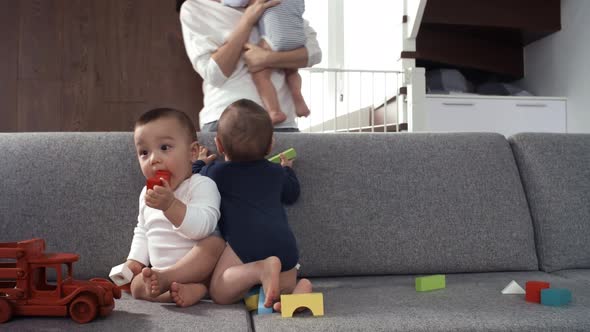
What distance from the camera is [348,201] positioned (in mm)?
1667

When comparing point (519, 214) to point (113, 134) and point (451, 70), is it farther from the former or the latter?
point (451, 70)

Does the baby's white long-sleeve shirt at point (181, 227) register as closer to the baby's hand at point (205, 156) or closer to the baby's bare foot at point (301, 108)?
the baby's hand at point (205, 156)

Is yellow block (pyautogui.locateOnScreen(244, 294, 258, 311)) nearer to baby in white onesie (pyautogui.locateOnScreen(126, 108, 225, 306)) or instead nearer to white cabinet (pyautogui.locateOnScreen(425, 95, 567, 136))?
baby in white onesie (pyautogui.locateOnScreen(126, 108, 225, 306))

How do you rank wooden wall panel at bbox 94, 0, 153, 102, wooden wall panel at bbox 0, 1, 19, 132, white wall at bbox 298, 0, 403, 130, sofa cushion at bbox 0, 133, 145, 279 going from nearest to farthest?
sofa cushion at bbox 0, 133, 145, 279, wooden wall panel at bbox 0, 1, 19, 132, wooden wall panel at bbox 94, 0, 153, 102, white wall at bbox 298, 0, 403, 130

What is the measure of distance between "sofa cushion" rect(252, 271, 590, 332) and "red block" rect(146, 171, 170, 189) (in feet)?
1.14

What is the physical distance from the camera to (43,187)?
158 cm

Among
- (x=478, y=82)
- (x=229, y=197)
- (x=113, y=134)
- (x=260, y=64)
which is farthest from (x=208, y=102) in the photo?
(x=478, y=82)

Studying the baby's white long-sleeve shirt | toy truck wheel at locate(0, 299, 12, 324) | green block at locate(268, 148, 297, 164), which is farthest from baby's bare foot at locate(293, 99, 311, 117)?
toy truck wheel at locate(0, 299, 12, 324)

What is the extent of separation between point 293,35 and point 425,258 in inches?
32.6

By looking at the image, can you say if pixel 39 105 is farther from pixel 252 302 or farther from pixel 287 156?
pixel 252 302

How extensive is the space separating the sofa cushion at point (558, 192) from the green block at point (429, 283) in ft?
1.48

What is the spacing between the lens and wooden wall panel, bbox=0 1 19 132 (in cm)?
324

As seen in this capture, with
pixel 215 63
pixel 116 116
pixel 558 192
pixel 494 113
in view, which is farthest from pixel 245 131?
pixel 494 113

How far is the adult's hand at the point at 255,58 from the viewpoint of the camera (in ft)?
6.04
